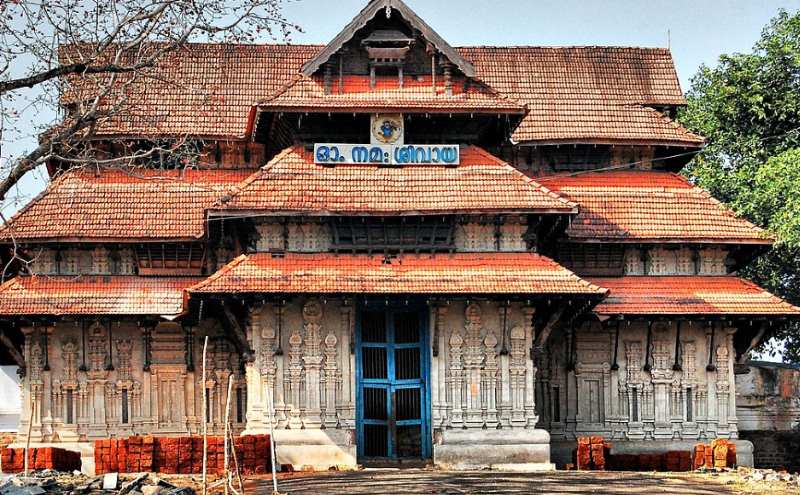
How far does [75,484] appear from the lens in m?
24.5

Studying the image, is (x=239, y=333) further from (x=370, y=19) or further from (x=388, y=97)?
(x=370, y=19)

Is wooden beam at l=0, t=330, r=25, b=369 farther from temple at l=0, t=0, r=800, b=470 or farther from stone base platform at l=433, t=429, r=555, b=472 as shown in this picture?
stone base platform at l=433, t=429, r=555, b=472

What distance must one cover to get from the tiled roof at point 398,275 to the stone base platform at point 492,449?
2.99 meters

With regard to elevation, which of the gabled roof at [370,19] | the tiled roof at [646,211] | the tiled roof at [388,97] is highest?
the gabled roof at [370,19]

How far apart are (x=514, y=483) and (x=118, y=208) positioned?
11713mm

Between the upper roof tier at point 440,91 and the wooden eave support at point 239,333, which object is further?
the upper roof tier at point 440,91

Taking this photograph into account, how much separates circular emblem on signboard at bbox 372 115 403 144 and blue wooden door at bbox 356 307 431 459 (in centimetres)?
356

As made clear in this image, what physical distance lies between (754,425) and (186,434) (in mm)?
16153

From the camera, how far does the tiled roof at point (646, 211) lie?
3259cm

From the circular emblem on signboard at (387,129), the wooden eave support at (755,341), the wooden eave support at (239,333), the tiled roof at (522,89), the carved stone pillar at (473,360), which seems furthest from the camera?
the tiled roof at (522,89)

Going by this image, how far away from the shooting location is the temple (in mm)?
29438

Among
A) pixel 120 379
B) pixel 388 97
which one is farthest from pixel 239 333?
pixel 388 97

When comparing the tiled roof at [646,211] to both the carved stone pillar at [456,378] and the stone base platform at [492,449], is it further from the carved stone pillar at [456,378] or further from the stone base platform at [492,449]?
the stone base platform at [492,449]

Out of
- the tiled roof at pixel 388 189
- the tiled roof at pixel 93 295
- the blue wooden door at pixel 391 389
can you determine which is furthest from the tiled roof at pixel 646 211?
the tiled roof at pixel 93 295
